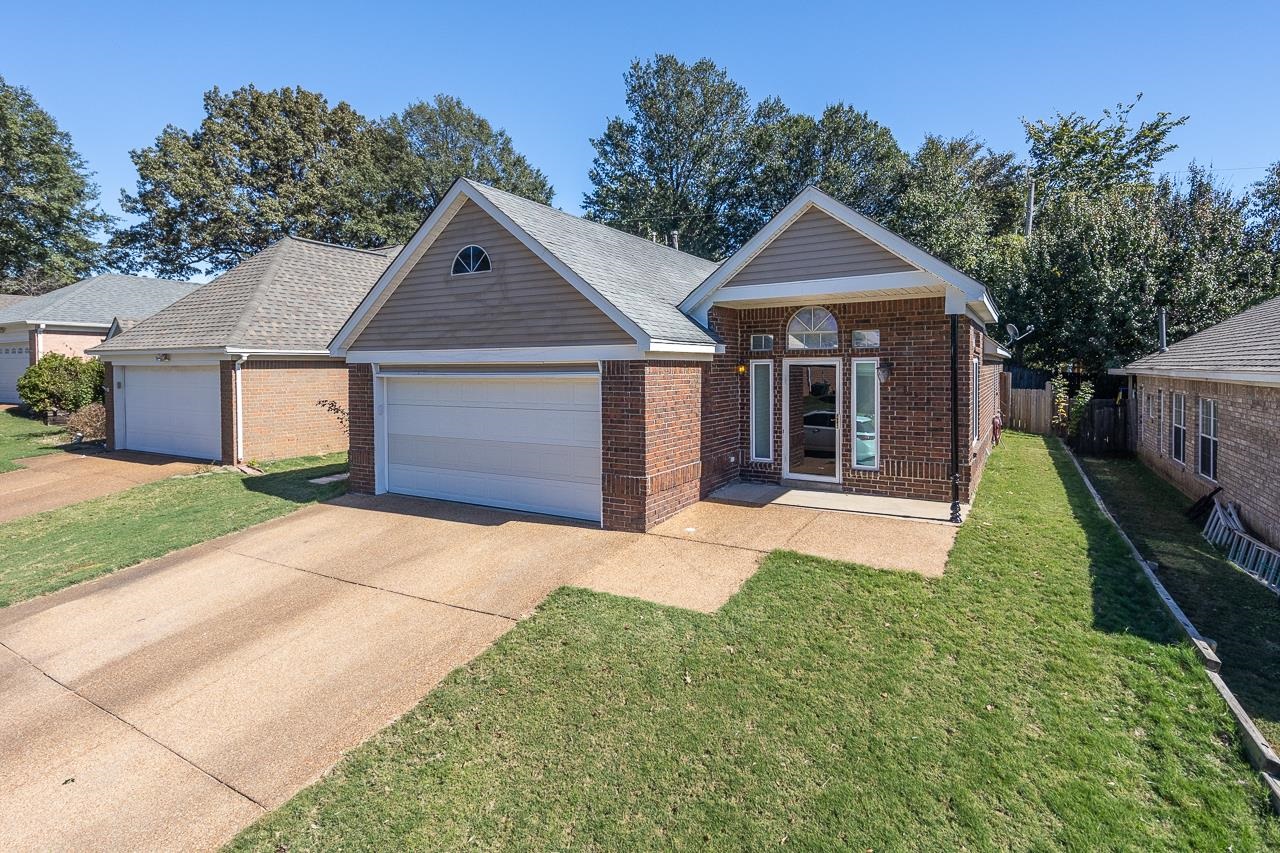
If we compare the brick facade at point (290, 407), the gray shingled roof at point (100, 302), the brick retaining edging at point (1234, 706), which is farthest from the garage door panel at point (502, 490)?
the gray shingled roof at point (100, 302)

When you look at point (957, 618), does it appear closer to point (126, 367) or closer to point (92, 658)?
point (92, 658)

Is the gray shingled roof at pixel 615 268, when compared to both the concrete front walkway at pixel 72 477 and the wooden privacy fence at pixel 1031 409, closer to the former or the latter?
the concrete front walkway at pixel 72 477

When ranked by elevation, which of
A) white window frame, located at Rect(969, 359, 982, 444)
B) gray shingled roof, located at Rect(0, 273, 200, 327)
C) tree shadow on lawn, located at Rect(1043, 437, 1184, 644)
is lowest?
tree shadow on lawn, located at Rect(1043, 437, 1184, 644)

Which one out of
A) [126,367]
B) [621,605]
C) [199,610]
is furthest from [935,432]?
[126,367]

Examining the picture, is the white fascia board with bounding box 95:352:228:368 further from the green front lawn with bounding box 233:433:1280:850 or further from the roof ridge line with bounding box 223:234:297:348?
the green front lawn with bounding box 233:433:1280:850

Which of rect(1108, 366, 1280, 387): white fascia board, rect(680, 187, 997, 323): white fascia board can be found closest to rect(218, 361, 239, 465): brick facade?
rect(680, 187, 997, 323): white fascia board

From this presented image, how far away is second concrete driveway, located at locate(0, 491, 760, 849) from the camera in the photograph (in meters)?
3.95

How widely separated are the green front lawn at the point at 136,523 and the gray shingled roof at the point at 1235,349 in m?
14.8

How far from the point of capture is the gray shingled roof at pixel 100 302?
24.2 meters

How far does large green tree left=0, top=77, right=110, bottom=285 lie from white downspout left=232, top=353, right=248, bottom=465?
37.2 meters

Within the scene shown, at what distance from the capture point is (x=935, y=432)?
945 cm

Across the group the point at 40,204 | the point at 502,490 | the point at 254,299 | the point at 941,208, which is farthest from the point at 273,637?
the point at 40,204

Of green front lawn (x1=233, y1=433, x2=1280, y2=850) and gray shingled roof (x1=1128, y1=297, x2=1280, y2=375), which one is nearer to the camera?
green front lawn (x1=233, y1=433, x2=1280, y2=850)

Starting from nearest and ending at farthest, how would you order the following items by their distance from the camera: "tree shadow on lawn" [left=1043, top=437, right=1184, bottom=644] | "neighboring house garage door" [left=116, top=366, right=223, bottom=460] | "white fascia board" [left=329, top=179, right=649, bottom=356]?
1. "tree shadow on lawn" [left=1043, top=437, right=1184, bottom=644]
2. "white fascia board" [left=329, top=179, right=649, bottom=356]
3. "neighboring house garage door" [left=116, top=366, right=223, bottom=460]
